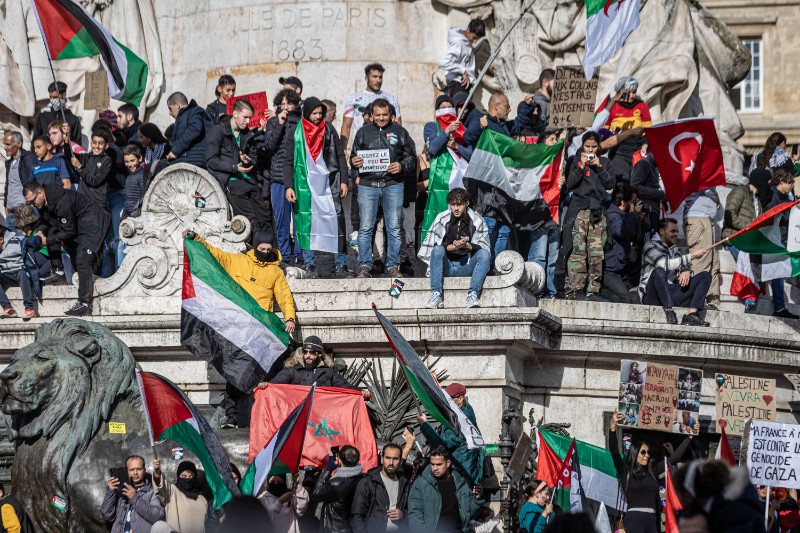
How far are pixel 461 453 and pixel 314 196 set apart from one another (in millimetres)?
4410

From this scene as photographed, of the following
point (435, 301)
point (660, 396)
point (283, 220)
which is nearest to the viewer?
point (435, 301)

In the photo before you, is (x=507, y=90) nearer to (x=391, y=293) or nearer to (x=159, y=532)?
(x=391, y=293)

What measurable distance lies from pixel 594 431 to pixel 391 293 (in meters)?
2.45

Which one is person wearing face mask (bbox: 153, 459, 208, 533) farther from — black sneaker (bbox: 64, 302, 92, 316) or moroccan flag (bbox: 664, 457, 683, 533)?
black sneaker (bbox: 64, 302, 92, 316)

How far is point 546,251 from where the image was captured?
67.6ft

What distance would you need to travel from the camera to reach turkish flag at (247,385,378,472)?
1733 centimetres

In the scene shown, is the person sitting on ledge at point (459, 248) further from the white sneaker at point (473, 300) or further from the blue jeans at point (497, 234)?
the blue jeans at point (497, 234)

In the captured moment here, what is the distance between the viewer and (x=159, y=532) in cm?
1549

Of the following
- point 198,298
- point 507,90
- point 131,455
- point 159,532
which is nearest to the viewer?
point 159,532

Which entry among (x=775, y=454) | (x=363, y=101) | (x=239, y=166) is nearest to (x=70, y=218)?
(x=239, y=166)

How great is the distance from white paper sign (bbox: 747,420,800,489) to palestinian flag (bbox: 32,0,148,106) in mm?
8824

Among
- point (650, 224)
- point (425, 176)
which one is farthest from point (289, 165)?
point (650, 224)

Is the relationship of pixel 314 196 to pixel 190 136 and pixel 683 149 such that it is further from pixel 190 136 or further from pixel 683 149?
pixel 683 149

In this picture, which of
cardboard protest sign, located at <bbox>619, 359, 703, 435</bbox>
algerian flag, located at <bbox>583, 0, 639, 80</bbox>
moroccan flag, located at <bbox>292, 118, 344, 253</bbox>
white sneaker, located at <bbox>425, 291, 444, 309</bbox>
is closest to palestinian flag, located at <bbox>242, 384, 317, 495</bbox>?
white sneaker, located at <bbox>425, 291, 444, 309</bbox>
